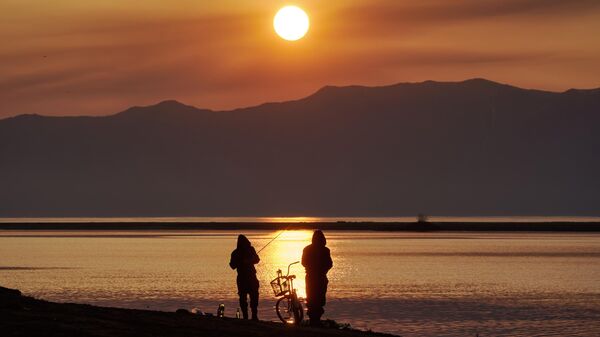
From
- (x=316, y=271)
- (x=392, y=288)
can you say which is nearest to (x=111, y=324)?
(x=316, y=271)

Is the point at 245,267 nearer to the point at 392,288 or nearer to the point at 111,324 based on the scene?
the point at 111,324

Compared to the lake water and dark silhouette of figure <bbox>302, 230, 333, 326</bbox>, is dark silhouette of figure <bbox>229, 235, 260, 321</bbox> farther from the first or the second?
the lake water

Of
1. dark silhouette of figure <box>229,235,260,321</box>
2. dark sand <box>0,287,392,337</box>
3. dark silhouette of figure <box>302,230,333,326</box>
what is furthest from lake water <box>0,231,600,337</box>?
dark sand <box>0,287,392,337</box>

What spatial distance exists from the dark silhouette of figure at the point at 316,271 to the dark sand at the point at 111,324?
1.74 metres

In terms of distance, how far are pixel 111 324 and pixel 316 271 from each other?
7329mm

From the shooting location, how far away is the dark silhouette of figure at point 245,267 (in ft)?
89.4

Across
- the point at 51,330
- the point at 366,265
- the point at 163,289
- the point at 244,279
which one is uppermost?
the point at 366,265

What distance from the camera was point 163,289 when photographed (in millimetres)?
53000

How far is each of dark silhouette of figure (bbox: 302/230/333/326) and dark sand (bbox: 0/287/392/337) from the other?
174 centimetres

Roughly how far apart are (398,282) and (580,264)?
26254mm

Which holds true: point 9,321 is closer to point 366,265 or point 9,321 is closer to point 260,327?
point 260,327

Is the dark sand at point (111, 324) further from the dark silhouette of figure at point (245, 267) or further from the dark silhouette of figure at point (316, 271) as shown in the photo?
the dark silhouette of figure at point (245, 267)

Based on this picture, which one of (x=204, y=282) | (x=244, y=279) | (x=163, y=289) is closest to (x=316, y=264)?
(x=244, y=279)

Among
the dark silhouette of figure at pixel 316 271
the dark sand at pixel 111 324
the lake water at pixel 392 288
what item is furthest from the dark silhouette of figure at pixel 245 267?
the lake water at pixel 392 288
